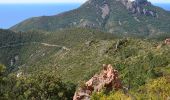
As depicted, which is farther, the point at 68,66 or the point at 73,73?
the point at 68,66

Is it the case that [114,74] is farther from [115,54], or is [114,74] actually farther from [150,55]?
[115,54]

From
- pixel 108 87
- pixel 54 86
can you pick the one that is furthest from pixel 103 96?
pixel 54 86

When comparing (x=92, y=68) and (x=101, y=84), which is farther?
(x=92, y=68)

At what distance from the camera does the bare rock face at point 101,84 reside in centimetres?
6047

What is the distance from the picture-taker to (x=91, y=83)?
6319cm

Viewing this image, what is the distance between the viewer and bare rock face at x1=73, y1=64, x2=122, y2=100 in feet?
198

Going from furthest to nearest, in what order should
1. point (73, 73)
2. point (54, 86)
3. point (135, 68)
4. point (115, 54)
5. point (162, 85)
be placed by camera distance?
point (115, 54) < point (73, 73) < point (135, 68) < point (54, 86) < point (162, 85)

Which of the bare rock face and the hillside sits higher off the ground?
the bare rock face

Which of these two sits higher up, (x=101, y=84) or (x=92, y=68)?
(x=101, y=84)

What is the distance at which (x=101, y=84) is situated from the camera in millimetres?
60844

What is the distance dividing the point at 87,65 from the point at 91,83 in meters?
74.3

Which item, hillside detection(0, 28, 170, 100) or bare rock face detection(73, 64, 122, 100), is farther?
hillside detection(0, 28, 170, 100)

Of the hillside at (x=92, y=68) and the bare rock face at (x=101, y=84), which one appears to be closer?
the bare rock face at (x=101, y=84)

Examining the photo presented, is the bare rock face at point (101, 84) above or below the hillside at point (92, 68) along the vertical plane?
above
